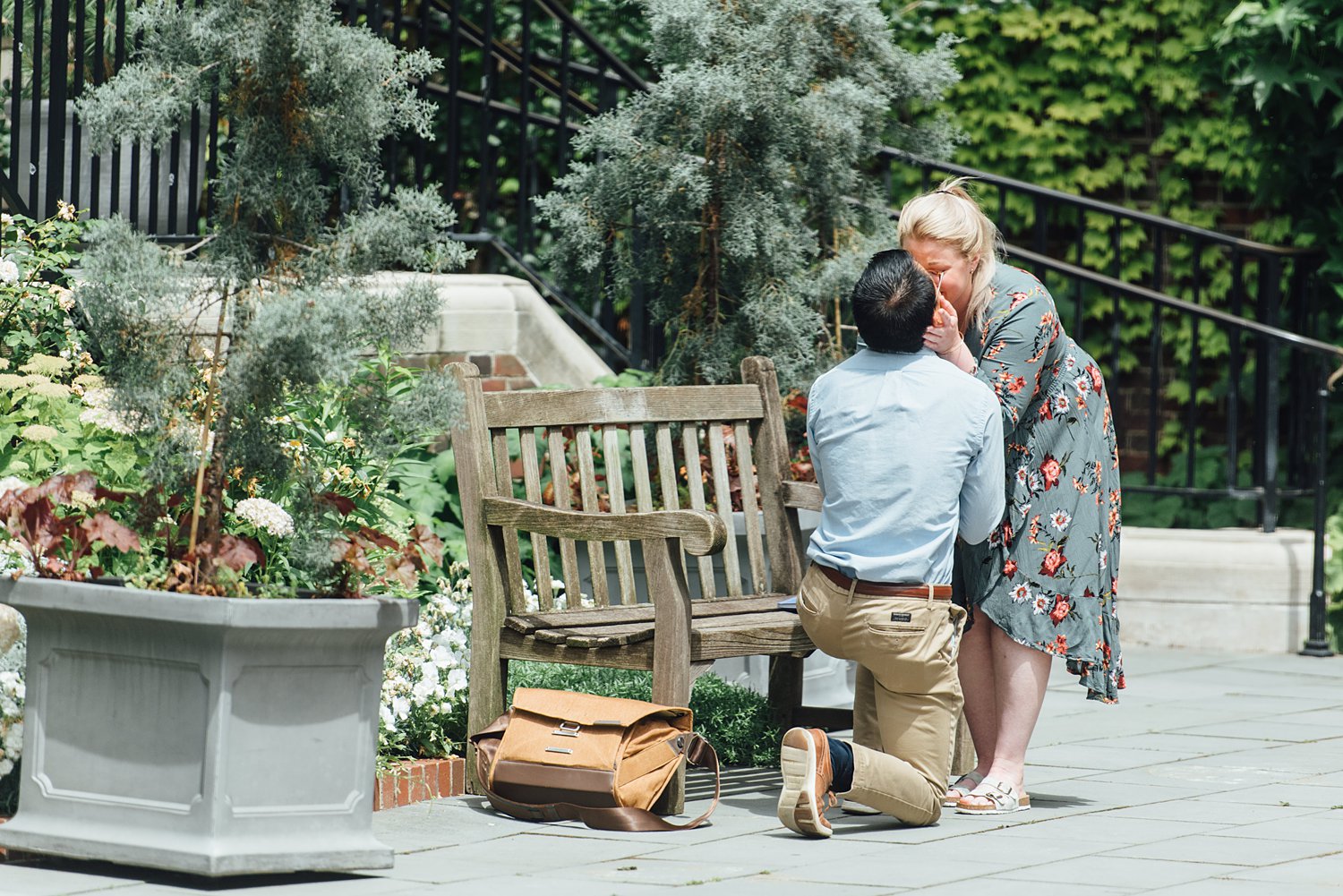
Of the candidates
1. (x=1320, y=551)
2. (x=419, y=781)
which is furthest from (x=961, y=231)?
(x=1320, y=551)

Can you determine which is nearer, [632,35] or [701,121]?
[701,121]

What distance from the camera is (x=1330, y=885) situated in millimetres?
3703


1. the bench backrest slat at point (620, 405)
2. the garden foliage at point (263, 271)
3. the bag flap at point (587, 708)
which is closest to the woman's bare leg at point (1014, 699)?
the bag flap at point (587, 708)

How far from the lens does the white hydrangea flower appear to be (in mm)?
3877

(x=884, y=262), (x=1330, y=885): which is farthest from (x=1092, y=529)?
(x=1330, y=885)

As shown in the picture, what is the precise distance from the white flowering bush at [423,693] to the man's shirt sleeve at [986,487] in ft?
4.51

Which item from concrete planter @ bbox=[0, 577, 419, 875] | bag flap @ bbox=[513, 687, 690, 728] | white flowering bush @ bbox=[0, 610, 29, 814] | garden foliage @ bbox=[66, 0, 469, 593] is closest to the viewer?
concrete planter @ bbox=[0, 577, 419, 875]

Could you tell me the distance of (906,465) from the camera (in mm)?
4277

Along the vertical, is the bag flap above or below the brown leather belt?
below

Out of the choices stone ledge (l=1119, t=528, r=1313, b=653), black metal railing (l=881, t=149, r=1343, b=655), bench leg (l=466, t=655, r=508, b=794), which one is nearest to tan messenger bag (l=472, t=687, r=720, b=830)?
bench leg (l=466, t=655, r=508, b=794)

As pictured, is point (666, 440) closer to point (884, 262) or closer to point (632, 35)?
point (884, 262)

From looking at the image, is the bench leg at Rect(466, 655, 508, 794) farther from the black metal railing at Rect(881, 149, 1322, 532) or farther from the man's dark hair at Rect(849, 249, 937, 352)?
the black metal railing at Rect(881, 149, 1322, 532)

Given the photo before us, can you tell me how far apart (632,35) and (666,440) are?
237 inches

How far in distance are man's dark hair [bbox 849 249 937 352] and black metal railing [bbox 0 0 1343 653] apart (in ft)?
7.00
